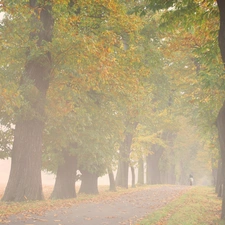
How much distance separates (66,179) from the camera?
18.5 m

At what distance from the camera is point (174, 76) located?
22.0 meters

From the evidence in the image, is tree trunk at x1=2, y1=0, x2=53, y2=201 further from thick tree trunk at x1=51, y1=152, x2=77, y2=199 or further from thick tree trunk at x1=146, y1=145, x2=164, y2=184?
thick tree trunk at x1=146, y1=145, x2=164, y2=184

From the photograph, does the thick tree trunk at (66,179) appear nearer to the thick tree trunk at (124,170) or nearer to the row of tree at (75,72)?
the row of tree at (75,72)

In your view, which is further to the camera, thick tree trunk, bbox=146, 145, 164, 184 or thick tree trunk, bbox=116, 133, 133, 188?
thick tree trunk, bbox=146, 145, 164, 184

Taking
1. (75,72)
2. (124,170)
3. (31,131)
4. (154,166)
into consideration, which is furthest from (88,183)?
(154,166)

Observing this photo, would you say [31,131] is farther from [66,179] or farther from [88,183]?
[88,183]

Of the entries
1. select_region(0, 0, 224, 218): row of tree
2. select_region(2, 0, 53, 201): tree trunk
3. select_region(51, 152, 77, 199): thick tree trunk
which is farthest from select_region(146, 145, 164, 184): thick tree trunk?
select_region(2, 0, 53, 201): tree trunk

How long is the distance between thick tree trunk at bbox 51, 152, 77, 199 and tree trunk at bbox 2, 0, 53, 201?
442 centimetres

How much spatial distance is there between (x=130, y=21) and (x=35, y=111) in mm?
5476

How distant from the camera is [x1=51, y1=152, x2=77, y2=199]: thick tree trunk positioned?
18.4 metres

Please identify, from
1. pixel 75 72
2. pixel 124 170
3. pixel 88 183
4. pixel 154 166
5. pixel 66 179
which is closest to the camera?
pixel 75 72

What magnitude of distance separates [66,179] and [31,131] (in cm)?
583

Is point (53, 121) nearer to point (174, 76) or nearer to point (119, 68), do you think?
point (119, 68)

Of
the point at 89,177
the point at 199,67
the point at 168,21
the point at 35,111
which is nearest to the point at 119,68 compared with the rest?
the point at 35,111
